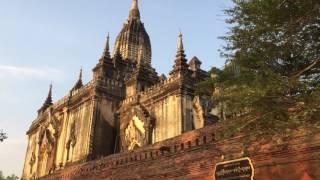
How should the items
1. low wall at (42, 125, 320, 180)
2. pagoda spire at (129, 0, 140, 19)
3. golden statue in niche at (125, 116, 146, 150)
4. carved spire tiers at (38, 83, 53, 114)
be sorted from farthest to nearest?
1. pagoda spire at (129, 0, 140, 19)
2. carved spire tiers at (38, 83, 53, 114)
3. golden statue in niche at (125, 116, 146, 150)
4. low wall at (42, 125, 320, 180)

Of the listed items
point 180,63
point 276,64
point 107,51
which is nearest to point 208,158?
point 276,64

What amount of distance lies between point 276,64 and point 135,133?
15474 mm

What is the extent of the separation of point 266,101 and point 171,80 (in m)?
14.2

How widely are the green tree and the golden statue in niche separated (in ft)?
46.0

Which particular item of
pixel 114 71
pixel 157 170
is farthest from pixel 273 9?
pixel 114 71

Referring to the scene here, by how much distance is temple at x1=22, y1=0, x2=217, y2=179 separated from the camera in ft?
74.5

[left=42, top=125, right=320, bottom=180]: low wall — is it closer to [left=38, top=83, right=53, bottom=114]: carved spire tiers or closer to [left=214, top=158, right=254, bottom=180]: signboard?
[left=214, top=158, right=254, bottom=180]: signboard

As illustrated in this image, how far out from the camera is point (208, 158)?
13.8 metres

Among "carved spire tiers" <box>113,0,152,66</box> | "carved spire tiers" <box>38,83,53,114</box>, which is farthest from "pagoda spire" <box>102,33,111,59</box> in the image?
"carved spire tiers" <box>38,83,53,114</box>

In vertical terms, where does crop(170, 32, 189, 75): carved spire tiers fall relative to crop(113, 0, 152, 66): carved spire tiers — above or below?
below

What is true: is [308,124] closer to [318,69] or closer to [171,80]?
[318,69]

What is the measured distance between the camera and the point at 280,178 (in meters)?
11.6

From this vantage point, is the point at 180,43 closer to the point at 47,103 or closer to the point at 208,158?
the point at 208,158

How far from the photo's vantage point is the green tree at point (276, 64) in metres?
9.09
